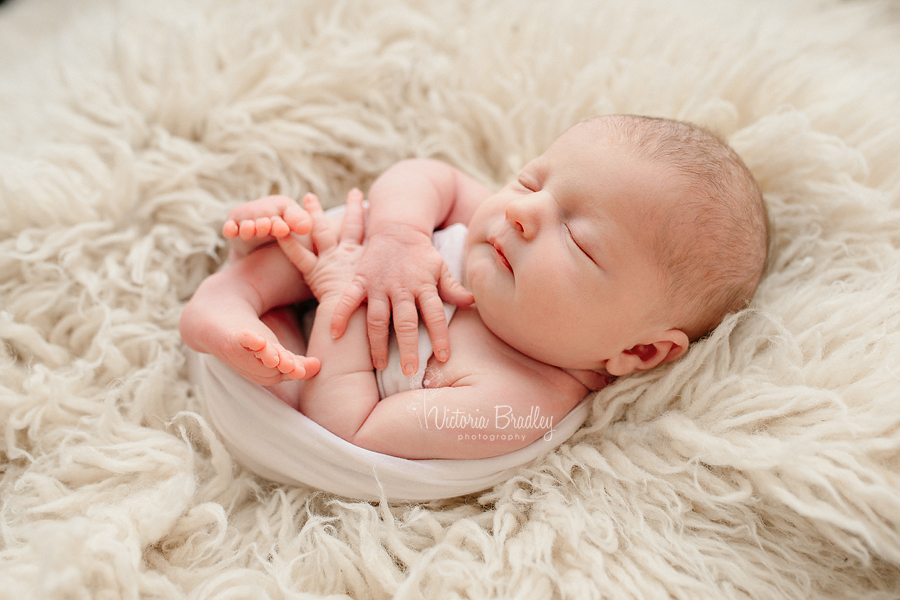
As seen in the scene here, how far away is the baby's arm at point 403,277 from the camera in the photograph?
35.4 inches

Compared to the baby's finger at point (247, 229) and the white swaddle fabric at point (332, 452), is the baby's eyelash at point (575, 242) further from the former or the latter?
the baby's finger at point (247, 229)

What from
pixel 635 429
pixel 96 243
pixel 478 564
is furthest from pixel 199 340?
pixel 635 429

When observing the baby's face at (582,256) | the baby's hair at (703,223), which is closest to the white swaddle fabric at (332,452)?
the baby's face at (582,256)

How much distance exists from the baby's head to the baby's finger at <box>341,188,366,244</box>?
214mm

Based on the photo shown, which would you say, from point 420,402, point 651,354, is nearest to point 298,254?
point 420,402

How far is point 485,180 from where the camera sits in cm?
118

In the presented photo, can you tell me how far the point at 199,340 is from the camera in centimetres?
87

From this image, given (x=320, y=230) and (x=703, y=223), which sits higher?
(x=703, y=223)

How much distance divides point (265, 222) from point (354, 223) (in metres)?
Result: 0.15

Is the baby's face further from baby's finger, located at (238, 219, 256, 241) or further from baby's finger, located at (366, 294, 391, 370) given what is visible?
baby's finger, located at (238, 219, 256, 241)

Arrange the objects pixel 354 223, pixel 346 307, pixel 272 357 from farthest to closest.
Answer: pixel 354 223 → pixel 346 307 → pixel 272 357

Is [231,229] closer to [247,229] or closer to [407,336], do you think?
[247,229]

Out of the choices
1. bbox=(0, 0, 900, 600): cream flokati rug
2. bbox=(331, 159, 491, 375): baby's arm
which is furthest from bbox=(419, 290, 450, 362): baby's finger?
bbox=(0, 0, 900, 600): cream flokati rug

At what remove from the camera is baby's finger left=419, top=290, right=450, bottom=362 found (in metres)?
0.91
